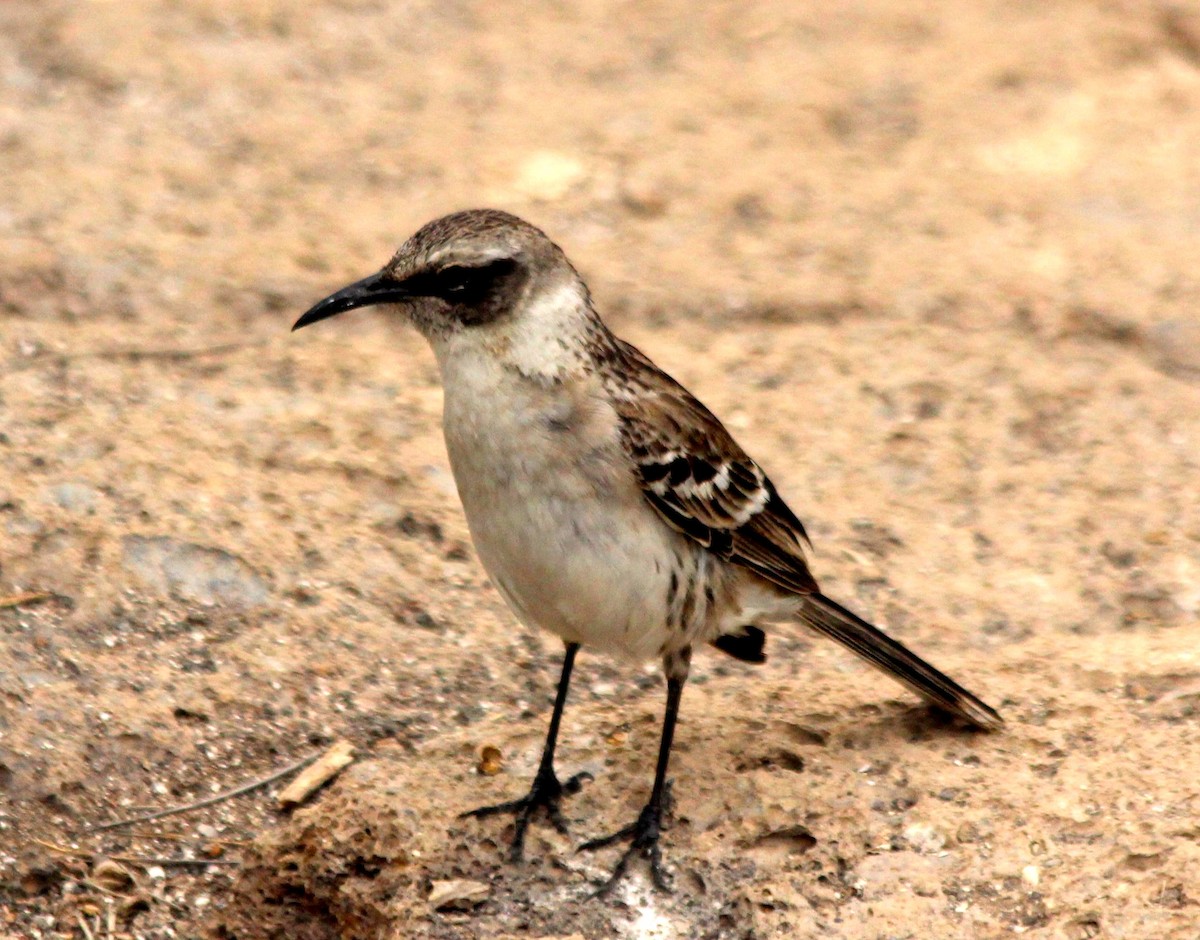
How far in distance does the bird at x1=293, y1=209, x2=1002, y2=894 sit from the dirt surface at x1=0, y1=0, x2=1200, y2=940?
0.38 meters

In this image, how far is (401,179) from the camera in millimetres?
9367

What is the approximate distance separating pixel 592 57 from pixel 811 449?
12.4 feet

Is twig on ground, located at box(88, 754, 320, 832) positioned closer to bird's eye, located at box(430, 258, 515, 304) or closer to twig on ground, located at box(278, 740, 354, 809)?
twig on ground, located at box(278, 740, 354, 809)

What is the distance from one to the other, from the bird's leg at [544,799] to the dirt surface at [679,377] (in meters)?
0.05

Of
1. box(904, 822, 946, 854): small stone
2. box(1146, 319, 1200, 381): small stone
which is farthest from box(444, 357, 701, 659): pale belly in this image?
box(1146, 319, 1200, 381): small stone

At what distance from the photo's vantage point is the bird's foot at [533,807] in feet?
16.4

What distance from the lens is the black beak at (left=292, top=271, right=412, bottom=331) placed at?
5090mm

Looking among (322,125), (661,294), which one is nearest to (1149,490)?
(661,294)

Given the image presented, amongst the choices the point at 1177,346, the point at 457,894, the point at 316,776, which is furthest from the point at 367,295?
the point at 1177,346

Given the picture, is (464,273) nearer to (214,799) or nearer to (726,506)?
(726,506)

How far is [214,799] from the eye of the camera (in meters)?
5.55

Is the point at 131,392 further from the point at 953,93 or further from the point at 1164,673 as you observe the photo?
the point at 953,93

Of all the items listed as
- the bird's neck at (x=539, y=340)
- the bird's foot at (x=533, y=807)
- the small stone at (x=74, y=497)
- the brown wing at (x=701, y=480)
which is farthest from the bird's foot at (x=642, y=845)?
the small stone at (x=74, y=497)

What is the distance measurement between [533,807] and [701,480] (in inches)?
41.8
